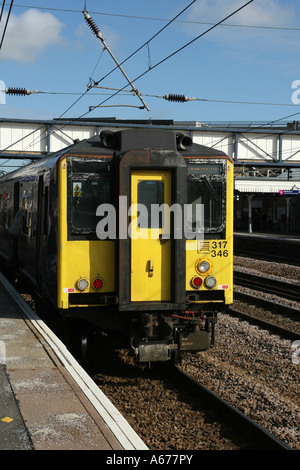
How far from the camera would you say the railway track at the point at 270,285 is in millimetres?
16062

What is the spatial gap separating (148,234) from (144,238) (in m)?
0.08

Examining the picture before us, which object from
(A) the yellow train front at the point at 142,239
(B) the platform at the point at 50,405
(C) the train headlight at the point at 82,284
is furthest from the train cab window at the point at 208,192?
(B) the platform at the point at 50,405

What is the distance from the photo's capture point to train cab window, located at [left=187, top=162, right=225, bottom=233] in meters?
8.23

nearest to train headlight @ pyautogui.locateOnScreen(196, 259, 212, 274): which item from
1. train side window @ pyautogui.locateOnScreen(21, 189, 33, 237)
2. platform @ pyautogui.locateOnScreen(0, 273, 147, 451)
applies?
platform @ pyautogui.locateOnScreen(0, 273, 147, 451)

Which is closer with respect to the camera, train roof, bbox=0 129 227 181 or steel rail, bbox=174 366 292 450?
steel rail, bbox=174 366 292 450

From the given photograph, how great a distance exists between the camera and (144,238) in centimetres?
789

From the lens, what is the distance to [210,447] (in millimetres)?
6043

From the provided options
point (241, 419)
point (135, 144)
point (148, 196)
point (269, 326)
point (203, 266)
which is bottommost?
point (241, 419)

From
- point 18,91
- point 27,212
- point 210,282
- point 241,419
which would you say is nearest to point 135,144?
point 210,282

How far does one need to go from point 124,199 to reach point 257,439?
344cm

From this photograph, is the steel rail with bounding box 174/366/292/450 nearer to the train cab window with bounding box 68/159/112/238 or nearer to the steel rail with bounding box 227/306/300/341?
the train cab window with bounding box 68/159/112/238

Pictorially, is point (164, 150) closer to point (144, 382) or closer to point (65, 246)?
point (65, 246)

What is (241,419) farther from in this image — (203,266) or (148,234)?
(148,234)

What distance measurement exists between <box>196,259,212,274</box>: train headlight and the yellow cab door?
1.73 feet
